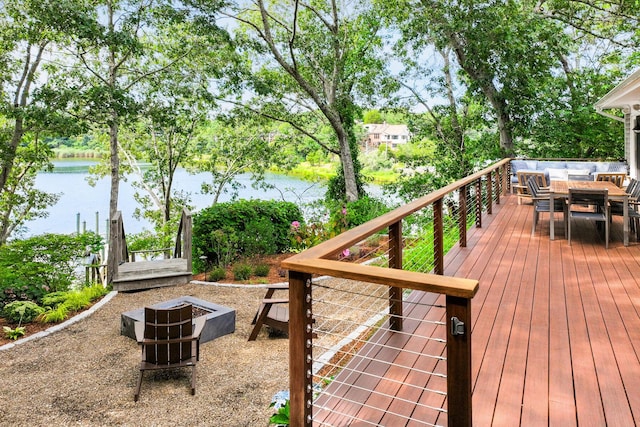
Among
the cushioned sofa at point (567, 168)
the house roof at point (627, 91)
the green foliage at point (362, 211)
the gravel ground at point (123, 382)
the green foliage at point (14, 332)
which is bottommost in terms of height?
the gravel ground at point (123, 382)

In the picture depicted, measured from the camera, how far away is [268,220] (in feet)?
33.7

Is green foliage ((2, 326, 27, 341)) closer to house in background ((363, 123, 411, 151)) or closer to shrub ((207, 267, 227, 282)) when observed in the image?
shrub ((207, 267, 227, 282))

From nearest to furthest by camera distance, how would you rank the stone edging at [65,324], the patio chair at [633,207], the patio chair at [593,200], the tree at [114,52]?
the patio chair at [593,200] → the stone edging at [65,324] → the patio chair at [633,207] → the tree at [114,52]

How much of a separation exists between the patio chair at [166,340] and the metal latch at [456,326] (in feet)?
11.6

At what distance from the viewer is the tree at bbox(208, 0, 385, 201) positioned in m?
13.9

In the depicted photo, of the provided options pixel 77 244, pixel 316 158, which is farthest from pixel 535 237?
pixel 316 158

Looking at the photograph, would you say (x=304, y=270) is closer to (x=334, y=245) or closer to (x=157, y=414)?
(x=334, y=245)

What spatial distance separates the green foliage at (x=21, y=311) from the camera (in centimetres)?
648

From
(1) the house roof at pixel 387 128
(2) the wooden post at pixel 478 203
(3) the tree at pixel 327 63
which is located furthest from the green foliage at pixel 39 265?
(1) the house roof at pixel 387 128

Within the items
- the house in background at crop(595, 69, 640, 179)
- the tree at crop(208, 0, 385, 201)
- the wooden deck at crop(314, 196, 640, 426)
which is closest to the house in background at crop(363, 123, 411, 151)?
the tree at crop(208, 0, 385, 201)

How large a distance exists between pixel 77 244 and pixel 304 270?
312 inches

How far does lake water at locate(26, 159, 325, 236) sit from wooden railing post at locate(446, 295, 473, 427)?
1447 centimetres

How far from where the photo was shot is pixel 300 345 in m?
1.96

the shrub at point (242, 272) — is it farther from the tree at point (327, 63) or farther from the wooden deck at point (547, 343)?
the tree at point (327, 63)
